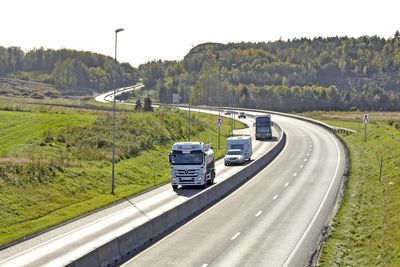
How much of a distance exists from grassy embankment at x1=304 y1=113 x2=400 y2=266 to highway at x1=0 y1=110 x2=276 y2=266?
10.7m

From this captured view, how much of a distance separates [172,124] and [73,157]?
114ft

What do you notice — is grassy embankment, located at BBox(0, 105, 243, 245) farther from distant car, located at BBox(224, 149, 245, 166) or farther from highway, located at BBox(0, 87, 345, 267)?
distant car, located at BBox(224, 149, 245, 166)

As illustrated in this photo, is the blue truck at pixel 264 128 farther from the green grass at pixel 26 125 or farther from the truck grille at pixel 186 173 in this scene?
the truck grille at pixel 186 173

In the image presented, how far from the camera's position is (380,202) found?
40469 millimetres

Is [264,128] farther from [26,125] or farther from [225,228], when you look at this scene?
[225,228]

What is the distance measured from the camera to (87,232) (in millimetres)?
32500

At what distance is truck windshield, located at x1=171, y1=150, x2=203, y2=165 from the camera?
45.3 m

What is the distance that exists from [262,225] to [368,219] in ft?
24.1

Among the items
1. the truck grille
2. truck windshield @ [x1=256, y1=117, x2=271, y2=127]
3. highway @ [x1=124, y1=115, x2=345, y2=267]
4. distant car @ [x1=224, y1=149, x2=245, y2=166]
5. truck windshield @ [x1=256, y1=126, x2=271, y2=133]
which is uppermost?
truck windshield @ [x1=256, y1=117, x2=271, y2=127]

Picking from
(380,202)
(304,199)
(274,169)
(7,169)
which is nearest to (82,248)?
(7,169)

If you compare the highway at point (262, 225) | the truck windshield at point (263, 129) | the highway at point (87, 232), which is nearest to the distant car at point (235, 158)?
the highway at point (262, 225)

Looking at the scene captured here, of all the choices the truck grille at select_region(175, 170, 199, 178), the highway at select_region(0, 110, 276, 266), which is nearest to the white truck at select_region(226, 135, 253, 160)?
the highway at select_region(0, 110, 276, 266)

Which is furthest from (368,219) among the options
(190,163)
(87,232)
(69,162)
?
(69,162)

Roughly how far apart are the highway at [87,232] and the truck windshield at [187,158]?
2474mm
